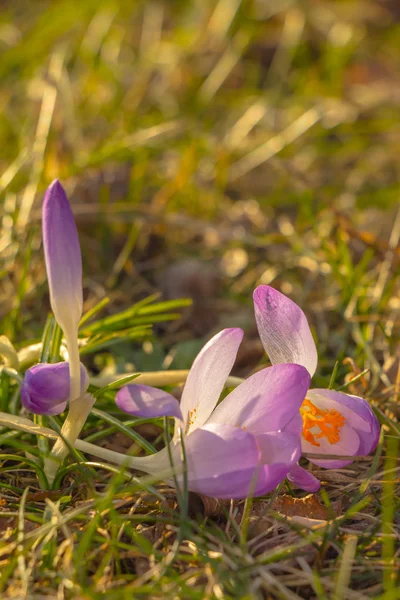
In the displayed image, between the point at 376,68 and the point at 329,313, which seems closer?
the point at 329,313

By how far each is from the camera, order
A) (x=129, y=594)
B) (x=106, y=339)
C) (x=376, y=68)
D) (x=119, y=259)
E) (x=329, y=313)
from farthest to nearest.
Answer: (x=376, y=68) → (x=119, y=259) → (x=329, y=313) → (x=106, y=339) → (x=129, y=594)

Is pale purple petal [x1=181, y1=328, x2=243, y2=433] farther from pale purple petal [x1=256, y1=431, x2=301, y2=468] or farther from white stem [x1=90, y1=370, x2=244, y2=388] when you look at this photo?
white stem [x1=90, y1=370, x2=244, y2=388]

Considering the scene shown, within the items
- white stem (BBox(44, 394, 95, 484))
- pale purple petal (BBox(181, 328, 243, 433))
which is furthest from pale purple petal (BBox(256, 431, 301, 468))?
white stem (BBox(44, 394, 95, 484))

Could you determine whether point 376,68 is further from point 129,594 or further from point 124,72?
point 129,594

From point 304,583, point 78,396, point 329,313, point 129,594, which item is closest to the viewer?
point 129,594

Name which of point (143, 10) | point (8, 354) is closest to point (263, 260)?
point (8, 354)

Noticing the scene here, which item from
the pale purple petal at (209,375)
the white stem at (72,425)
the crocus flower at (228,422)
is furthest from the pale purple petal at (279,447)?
the white stem at (72,425)
